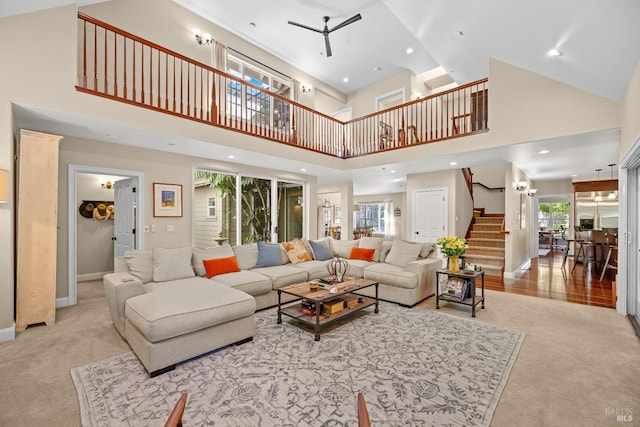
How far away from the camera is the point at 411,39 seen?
661cm

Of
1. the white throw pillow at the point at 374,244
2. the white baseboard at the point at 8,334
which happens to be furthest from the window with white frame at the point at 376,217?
the white baseboard at the point at 8,334

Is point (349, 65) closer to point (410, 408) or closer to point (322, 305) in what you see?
point (322, 305)

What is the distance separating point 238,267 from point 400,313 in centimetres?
245

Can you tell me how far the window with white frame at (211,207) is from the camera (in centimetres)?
632

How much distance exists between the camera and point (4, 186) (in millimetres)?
2939

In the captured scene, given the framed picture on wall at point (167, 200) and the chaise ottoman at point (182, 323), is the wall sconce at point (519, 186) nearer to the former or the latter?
the chaise ottoman at point (182, 323)

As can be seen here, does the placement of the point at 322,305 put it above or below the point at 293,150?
below

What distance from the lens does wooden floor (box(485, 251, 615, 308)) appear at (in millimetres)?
4770

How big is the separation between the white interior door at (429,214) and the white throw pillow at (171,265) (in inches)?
238

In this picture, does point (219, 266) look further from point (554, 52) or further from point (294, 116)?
point (554, 52)

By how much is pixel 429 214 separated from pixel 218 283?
238 inches

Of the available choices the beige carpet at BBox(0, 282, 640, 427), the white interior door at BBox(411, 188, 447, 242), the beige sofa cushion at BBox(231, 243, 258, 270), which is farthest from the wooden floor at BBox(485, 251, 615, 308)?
the beige sofa cushion at BBox(231, 243, 258, 270)

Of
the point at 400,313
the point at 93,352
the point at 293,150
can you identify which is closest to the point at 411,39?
the point at 293,150

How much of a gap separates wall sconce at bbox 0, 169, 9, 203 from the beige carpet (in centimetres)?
153
